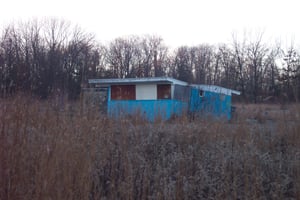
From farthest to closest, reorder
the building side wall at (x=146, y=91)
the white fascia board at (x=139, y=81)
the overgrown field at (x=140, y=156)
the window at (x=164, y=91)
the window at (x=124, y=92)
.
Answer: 1. the window at (x=124, y=92)
2. the building side wall at (x=146, y=91)
3. the window at (x=164, y=91)
4. the white fascia board at (x=139, y=81)
5. the overgrown field at (x=140, y=156)

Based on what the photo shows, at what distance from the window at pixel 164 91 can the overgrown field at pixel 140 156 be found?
987 centimetres

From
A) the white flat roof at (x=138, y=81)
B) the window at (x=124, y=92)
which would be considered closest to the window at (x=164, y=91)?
the white flat roof at (x=138, y=81)

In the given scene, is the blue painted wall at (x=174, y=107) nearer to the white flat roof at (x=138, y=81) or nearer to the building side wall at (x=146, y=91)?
the building side wall at (x=146, y=91)

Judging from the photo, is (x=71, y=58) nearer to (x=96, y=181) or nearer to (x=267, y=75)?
(x=267, y=75)

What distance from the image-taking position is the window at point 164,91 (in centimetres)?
1698

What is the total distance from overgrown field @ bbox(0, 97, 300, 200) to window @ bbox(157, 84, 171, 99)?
9.87m

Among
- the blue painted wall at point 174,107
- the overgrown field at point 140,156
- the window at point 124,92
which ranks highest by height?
the window at point 124,92

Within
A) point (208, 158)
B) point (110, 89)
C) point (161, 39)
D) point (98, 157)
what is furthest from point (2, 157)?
point (161, 39)

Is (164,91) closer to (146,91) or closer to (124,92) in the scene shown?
(146,91)

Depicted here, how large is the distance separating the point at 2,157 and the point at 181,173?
2485 millimetres

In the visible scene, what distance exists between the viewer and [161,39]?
148 ft

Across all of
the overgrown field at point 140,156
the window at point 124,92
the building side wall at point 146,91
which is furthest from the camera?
the window at point 124,92

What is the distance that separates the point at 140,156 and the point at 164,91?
40.9 ft

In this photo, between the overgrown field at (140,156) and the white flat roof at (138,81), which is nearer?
the overgrown field at (140,156)
